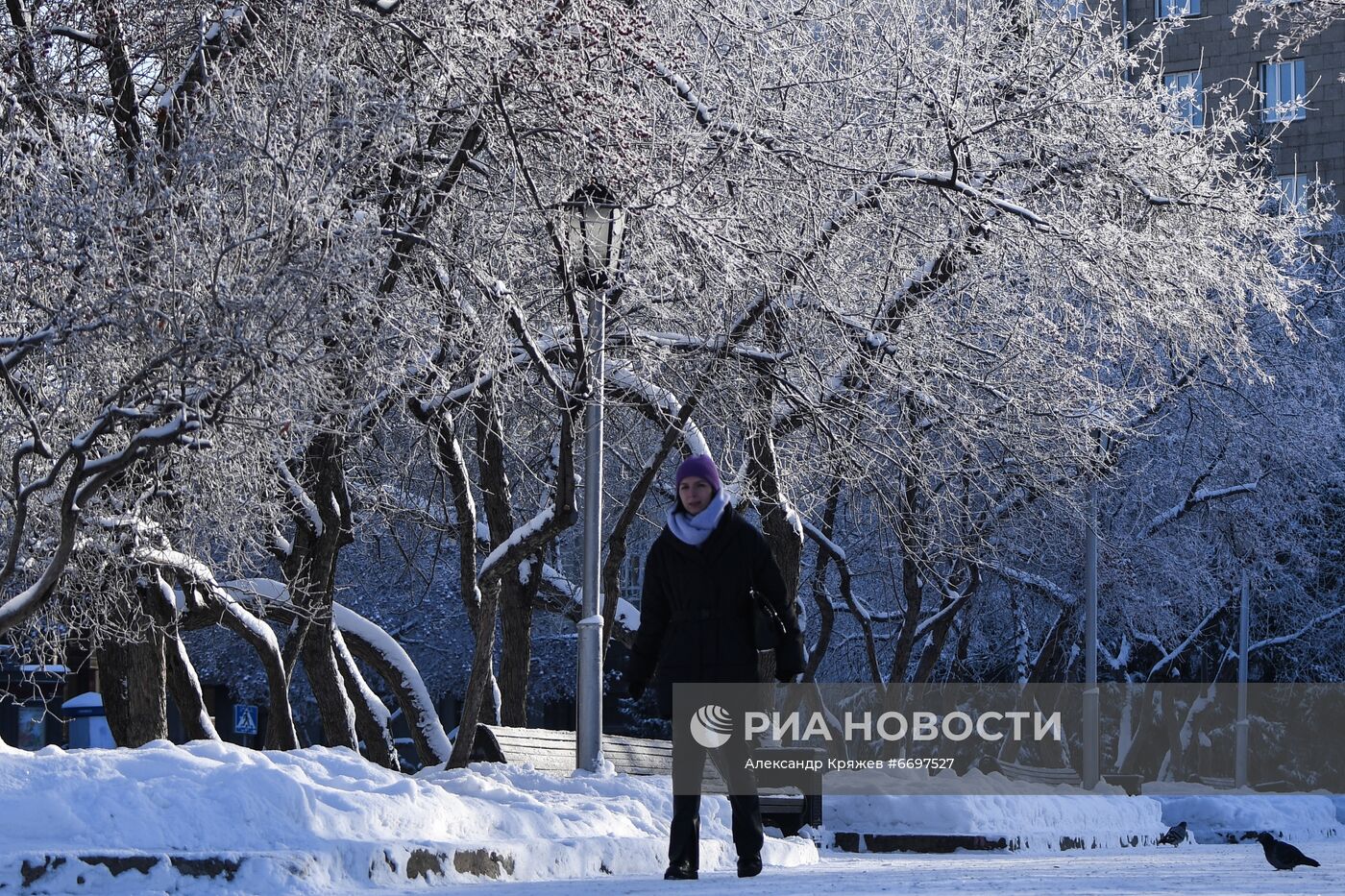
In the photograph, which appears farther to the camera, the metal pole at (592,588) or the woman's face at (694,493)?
the metal pole at (592,588)

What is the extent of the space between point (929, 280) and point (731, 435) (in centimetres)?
274

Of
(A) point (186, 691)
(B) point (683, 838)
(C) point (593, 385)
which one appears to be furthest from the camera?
(A) point (186, 691)

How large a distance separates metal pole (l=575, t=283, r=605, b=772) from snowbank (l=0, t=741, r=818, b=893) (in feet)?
6.22

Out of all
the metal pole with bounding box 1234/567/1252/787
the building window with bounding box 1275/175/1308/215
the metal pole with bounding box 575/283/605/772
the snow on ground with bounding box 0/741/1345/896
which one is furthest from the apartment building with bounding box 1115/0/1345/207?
the snow on ground with bounding box 0/741/1345/896

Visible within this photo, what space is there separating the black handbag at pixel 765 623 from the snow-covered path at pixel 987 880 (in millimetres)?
1060

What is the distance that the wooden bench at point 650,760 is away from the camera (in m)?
13.4

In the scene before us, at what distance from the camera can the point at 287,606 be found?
16.0 m

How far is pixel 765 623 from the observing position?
27.6ft

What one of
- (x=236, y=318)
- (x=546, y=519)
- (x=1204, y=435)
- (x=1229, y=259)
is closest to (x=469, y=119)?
(x=236, y=318)

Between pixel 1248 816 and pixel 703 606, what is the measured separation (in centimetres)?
1735

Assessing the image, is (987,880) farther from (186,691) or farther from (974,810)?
(186,691)

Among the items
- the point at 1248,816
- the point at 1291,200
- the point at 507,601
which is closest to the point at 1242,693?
the point at 1248,816

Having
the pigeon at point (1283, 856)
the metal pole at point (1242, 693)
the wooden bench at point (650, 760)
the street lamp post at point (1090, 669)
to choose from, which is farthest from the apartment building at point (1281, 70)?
the pigeon at point (1283, 856)

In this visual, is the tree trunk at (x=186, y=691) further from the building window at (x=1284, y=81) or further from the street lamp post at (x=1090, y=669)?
the building window at (x=1284, y=81)
